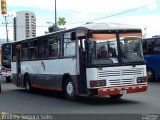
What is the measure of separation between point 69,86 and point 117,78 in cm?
253

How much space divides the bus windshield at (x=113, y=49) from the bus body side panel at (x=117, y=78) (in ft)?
0.96

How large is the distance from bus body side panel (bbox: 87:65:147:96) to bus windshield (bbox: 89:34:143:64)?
292 millimetres

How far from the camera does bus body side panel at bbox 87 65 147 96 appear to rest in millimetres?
15516

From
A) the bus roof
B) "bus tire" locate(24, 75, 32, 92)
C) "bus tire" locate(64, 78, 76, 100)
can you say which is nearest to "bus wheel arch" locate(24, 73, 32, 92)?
"bus tire" locate(24, 75, 32, 92)

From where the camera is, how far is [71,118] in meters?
12.6

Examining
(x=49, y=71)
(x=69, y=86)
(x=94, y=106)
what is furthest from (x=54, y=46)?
(x=94, y=106)

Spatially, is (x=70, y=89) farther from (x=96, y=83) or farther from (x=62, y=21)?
(x=62, y=21)

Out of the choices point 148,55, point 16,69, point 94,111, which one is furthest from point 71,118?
point 148,55

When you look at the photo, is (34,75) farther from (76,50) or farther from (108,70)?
(108,70)

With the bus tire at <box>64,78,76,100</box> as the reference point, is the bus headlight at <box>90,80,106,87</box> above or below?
above

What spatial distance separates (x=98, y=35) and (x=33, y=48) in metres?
7.17

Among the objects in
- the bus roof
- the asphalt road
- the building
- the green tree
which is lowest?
the asphalt road

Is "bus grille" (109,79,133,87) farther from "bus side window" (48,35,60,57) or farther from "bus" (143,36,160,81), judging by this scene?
"bus" (143,36,160,81)

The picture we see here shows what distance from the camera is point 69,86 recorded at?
1756 centimetres
